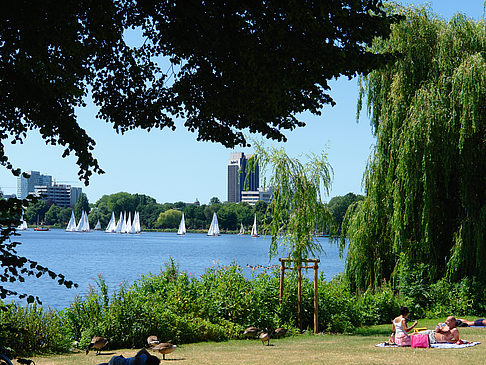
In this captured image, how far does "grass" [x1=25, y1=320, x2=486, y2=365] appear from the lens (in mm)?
9633

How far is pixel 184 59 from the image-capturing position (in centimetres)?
694

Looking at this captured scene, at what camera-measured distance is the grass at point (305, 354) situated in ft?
31.6

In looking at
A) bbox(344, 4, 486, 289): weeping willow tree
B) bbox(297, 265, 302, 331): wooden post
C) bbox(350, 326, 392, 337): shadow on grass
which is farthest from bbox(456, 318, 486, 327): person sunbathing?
bbox(297, 265, 302, 331): wooden post

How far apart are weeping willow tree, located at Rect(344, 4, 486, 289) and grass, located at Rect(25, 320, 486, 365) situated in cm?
408

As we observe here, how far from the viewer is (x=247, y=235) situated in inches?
6137

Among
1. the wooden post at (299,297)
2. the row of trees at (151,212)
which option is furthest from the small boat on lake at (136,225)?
the wooden post at (299,297)

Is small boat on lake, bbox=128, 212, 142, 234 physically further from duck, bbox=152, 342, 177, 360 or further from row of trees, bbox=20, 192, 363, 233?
duck, bbox=152, 342, 177, 360

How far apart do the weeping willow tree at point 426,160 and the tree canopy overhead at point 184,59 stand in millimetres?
10275

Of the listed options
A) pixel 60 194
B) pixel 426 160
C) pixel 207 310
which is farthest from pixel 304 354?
pixel 60 194

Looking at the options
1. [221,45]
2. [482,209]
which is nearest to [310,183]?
[482,209]

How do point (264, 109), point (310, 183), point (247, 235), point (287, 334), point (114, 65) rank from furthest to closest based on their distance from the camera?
point (247, 235)
point (310, 183)
point (287, 334)
point (114, 65)
point (264, 109)

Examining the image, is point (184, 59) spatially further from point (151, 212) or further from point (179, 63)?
point (151, 212)

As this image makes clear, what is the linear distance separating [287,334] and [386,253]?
540cm

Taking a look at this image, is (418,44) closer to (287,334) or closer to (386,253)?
(386,253)
